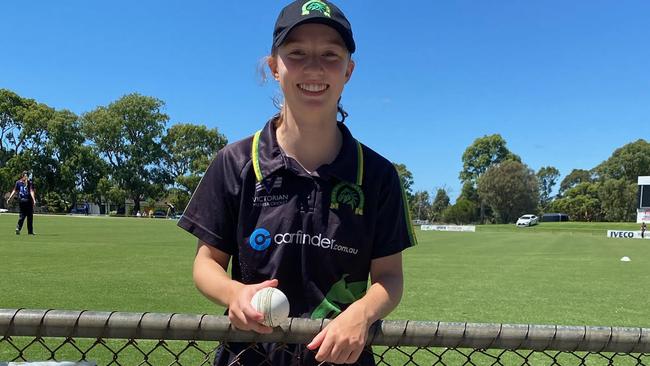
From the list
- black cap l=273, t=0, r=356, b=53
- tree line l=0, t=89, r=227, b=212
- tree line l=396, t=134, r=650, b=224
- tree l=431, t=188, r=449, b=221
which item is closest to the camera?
black cap l=273, t=0, r=356, b=53

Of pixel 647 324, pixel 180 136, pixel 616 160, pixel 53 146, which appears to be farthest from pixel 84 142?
Result: pixel 616 160

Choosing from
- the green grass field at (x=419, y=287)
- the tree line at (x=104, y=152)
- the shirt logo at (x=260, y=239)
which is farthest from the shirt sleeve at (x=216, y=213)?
the tree line at (x=104, y=152)

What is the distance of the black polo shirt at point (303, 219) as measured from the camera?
5.38 ft

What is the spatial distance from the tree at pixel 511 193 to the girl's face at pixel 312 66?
78808 millimetres

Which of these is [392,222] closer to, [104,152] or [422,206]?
[104,152]

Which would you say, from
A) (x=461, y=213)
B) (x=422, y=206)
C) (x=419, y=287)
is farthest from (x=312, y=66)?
(x=422, y=206)

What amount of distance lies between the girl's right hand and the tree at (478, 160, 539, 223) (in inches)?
3112

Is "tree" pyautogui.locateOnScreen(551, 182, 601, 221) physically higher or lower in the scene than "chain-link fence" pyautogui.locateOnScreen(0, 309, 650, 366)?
higher

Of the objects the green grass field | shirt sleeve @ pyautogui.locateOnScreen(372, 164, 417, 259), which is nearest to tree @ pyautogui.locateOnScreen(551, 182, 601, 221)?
the green grass field

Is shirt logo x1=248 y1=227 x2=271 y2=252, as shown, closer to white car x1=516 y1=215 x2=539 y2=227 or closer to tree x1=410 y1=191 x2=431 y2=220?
white car x1=516 y1=215 x2=539 y2=227

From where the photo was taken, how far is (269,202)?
1.69 meters

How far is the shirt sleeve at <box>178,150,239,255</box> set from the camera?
1716 mm

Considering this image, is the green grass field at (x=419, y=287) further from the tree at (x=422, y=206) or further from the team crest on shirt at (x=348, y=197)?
the tree at (x=422, y=206)

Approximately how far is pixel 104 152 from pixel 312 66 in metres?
71.4
